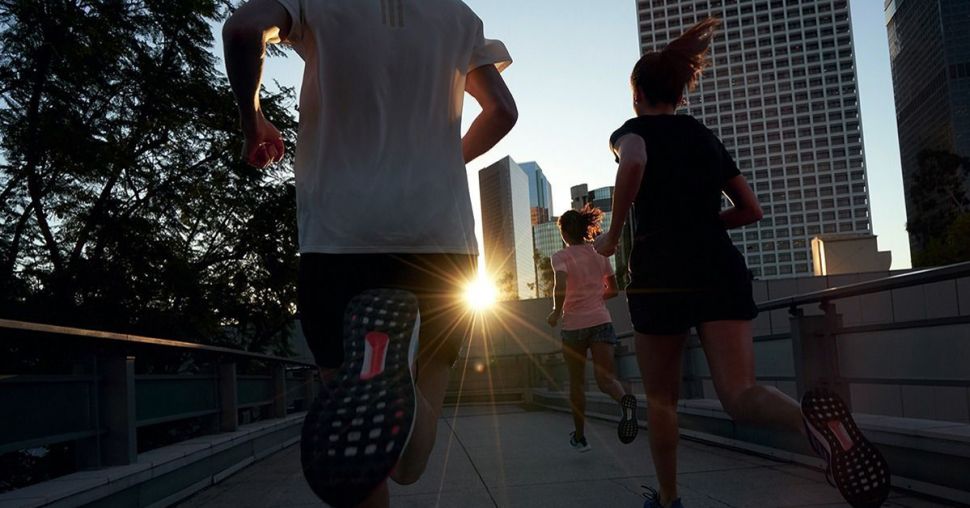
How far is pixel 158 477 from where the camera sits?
16.4ft

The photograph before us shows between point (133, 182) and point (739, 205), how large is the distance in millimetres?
14595

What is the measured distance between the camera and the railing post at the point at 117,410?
477 cm

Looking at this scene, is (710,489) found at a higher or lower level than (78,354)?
lower

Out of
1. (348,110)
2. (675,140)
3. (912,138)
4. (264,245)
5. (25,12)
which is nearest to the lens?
(348,110)

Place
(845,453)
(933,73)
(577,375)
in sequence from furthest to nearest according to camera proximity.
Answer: (933,73) → (577,375) → (845,453)

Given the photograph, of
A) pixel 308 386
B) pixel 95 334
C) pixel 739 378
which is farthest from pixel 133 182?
pixel 739 378

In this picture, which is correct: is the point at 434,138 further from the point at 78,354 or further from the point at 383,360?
the point at 78,354

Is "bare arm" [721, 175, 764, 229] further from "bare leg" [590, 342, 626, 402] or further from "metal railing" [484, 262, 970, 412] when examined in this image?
"bare leg" [590, 342, 626, 402]

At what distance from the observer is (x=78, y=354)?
15.7ft

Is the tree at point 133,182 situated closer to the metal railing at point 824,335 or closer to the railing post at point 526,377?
the railing post at point 526,377

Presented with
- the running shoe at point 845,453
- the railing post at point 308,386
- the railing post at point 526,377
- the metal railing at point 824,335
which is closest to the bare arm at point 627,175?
the running shoe at point 845,453

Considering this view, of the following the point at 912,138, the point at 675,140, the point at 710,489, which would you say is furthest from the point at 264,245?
the point at 912,138

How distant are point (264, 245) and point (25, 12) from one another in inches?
311

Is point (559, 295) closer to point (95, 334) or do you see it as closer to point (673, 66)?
point (95, 334)
